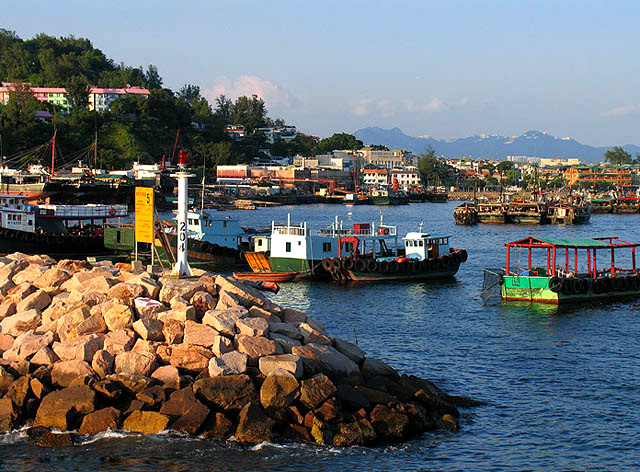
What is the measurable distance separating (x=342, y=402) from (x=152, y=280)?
18.2 ft

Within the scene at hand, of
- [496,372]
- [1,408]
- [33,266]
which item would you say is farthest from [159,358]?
[496,372]

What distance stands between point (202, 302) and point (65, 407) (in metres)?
3.68

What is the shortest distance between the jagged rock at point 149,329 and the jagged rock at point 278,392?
2.61 metres

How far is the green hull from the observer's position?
32875 mm

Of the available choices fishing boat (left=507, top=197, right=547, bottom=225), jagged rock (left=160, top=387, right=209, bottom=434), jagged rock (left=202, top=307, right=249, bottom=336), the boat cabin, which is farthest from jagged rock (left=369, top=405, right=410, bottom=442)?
fishing boat (left=507, top=197, right=547, bottom=225)

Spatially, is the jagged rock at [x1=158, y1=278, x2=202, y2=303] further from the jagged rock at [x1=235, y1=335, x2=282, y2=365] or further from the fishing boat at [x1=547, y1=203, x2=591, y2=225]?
the fishing boat at [x1=547, y1=203, x2=591, y2=225]

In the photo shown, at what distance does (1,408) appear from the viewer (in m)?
16.1

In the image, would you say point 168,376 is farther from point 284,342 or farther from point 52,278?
point 52,278

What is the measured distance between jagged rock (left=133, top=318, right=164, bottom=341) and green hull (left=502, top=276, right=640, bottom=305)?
19264 millimetres

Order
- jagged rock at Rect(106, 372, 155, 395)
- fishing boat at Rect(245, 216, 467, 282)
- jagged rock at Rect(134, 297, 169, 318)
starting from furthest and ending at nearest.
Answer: fishing boat at Rect(245, 216, 467, 282), jagged rock at Rect(134, 297, 169, 318), jagged rock at Rect(106, 372, 155, 395)

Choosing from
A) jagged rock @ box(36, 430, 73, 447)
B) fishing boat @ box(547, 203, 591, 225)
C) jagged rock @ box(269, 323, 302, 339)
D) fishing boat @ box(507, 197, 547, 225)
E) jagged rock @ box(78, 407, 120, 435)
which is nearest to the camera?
jagged rock @ box(36, 430, 73, 447)

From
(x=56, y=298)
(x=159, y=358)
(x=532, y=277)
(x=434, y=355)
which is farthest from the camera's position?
(x=532, y=277)

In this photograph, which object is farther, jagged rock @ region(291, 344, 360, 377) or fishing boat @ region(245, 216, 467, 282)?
fishing boat @ region(245, 216, 467, 282)

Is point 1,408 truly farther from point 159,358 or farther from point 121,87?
point 121,87
